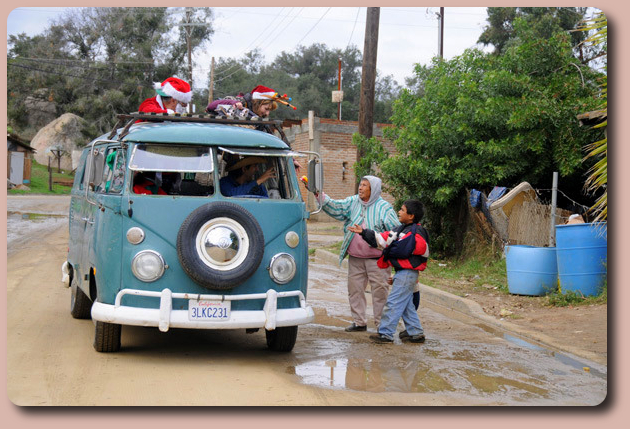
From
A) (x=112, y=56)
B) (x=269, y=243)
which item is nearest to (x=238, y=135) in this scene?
(x=269, y=243)

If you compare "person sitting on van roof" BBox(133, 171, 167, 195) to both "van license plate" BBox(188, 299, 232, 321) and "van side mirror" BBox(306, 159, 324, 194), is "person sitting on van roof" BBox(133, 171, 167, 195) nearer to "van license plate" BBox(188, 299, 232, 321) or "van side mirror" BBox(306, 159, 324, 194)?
"van license plate" BBox(188, 299, 232, 321)

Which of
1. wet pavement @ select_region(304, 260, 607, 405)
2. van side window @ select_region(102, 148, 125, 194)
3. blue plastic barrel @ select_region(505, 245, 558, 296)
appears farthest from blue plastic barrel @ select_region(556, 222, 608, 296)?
Answer: van side window @ select_region(102, 148, 125, 194)

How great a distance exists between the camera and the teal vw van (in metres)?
6.56

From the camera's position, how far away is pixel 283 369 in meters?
6.80

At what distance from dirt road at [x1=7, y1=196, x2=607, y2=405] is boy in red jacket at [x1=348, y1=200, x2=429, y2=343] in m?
0.33

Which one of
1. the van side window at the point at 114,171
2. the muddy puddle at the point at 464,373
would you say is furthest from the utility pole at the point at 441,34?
the van side window at the point at 114,171

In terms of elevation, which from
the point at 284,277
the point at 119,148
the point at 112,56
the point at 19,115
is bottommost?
the point at 284,277

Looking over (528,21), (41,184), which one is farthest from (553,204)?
(41,184)

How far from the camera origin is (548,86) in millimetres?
14461

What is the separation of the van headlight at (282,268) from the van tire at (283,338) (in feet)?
2.23

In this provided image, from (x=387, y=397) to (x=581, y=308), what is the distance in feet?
17.2

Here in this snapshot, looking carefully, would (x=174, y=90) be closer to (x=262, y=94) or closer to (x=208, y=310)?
(x=262, y=94)

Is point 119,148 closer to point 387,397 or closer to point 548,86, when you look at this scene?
point 387,397

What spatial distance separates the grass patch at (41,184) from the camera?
44722 mm
